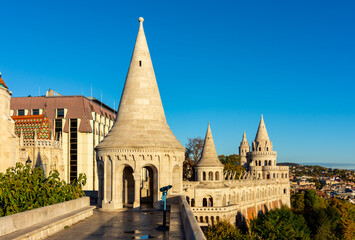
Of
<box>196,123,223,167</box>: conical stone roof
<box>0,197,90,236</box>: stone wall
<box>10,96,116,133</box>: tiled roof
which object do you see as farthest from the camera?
<box>10,96,116,133</box>: tiled roof

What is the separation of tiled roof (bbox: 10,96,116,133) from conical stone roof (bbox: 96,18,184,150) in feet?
103

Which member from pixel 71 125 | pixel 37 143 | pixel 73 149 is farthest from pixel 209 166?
pixel 37 143

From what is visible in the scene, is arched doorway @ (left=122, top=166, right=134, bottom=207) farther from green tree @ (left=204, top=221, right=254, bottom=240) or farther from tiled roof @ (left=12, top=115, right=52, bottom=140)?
tiled roof @ (left=12, top=115, right=52, bottom=140)

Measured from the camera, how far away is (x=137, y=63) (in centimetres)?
2236

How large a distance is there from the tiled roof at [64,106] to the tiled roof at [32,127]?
28.8 feet

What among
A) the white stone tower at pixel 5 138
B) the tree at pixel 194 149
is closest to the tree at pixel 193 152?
the tree at pixel 194 149

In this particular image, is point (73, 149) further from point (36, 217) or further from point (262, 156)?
point (262, 156)

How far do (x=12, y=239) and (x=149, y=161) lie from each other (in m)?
11.3

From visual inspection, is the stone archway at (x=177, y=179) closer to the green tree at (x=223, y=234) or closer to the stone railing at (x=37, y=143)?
the green tree at (x=223, y=234)

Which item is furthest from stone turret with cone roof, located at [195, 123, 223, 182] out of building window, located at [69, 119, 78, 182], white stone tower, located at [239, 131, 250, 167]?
white stone tower, located at [239, 131, 250, 167]

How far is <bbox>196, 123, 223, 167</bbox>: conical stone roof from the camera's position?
50303mm

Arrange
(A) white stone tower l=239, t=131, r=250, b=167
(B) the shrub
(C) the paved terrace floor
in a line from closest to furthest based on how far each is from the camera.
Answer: (C) the paved terrace floor, (B) the shrub, (A) white stone tower l=239, t=131, r=250, b=167

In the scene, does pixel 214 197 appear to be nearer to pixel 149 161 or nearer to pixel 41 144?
pixel 41 144

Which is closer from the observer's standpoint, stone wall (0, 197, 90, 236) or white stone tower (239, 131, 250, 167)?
stone wall (0, 197, 90, 236)
